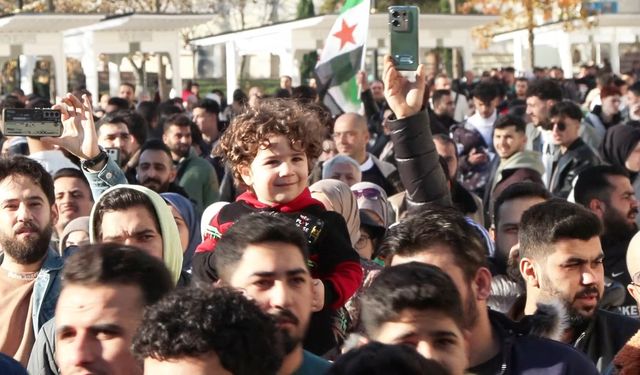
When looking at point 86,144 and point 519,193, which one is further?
point 519,193

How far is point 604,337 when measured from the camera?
5328 millimetres

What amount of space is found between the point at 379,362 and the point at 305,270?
4.70ft

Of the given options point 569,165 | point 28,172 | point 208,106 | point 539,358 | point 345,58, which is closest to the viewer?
point 539,358

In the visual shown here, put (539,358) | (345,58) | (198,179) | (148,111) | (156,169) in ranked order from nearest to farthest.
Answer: (539,358), (156,169), (198,179), (345,58), (148,111)

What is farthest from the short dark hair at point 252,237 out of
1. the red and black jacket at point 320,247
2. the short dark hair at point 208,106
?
the short dark hair at point 208,106

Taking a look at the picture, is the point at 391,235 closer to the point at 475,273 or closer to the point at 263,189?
the point at 475,273

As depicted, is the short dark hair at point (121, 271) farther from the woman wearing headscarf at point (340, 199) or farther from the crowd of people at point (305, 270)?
the woman wearing headscarf at point (340, 199)

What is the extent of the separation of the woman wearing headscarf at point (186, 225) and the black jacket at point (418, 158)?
1685mm

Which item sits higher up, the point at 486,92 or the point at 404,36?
the point at 404,36

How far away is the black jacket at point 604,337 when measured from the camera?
209 inches

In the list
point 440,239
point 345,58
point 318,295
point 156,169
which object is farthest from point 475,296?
point 345,58

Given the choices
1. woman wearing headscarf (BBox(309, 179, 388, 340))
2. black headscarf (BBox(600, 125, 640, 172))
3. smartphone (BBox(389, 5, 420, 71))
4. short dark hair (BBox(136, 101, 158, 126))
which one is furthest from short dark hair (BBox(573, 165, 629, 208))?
short dark hair (BBox(136, 101, 158, 126))

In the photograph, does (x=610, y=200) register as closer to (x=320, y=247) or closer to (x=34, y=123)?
(x=34, y=123)

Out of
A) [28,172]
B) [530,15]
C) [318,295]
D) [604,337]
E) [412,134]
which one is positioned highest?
[530,15]
